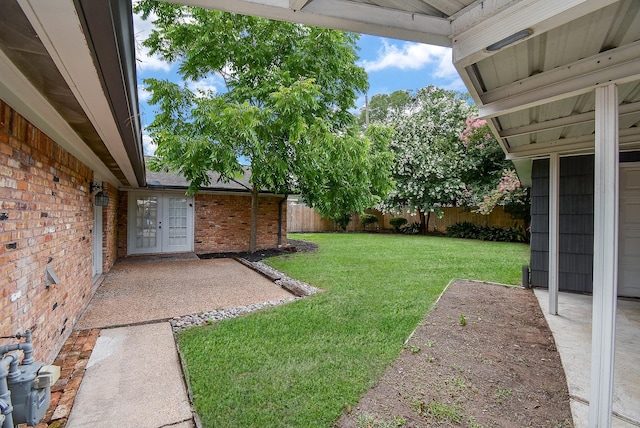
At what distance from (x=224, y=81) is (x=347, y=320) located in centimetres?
834

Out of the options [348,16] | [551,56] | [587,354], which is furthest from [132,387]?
[587,354]

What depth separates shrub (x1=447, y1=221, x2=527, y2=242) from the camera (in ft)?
46.2

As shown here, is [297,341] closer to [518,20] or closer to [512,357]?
Answer: [512,357]

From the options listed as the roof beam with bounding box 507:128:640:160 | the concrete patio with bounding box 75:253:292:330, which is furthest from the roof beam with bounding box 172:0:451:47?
the concrete patio with bounding box 75:253:292:330

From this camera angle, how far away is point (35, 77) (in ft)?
5.94

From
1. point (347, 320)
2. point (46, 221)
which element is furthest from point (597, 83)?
point (46, 221)

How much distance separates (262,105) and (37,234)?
683 centimetres

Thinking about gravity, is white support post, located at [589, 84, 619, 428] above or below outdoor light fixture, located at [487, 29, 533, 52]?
below

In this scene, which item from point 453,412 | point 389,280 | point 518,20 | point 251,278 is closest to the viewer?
point 518,20

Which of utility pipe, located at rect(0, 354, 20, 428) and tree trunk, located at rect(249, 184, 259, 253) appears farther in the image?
tree trunk, located at rect(249, 184, 259, 253)

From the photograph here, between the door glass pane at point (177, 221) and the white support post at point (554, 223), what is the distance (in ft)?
32.7

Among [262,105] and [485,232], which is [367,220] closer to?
[485,232]

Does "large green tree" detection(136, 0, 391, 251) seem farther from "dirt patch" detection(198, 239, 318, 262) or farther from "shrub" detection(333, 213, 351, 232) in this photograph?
"shrub" detection(333, 213, 351, 232)

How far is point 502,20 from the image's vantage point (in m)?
1.56
